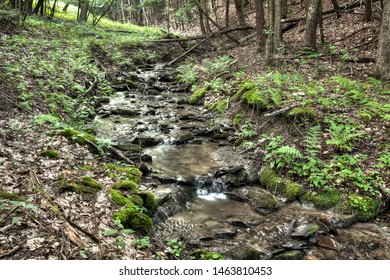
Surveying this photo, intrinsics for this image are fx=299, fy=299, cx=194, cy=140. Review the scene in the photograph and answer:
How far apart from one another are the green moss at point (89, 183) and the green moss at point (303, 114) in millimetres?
5450

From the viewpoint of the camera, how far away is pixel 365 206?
6141mm

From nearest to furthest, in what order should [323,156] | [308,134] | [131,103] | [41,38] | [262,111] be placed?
[323,156]
[308,134]
[262,111]
[131,103]
[41,38]

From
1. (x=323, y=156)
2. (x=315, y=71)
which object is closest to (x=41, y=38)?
(x=315, y=71)

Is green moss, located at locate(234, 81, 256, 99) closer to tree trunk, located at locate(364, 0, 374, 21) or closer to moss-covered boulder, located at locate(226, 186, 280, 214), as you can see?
moss-covered boulder, located at locate(226, 186, 280, 214)

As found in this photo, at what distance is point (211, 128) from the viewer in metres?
10.2

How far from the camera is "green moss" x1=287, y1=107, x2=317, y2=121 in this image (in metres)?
8.16

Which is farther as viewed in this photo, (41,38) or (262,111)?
(41,38)

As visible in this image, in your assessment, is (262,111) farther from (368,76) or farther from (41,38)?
(41,38)

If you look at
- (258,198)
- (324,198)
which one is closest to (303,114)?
(324,198)

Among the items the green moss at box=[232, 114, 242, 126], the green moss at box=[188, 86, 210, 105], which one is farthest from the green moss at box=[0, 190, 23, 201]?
the green moss at box=[188, 86, 210, 105]

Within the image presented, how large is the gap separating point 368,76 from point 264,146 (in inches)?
177

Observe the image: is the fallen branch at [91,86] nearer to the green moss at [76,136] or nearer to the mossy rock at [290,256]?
the green moss at [76,136]

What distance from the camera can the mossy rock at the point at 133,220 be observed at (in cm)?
478

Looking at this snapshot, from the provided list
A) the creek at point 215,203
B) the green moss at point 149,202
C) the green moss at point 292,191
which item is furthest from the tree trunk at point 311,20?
the green moss at point 149,202
